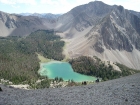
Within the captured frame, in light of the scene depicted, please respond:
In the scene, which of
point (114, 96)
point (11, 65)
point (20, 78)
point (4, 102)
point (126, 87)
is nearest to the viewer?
point (4, 102)

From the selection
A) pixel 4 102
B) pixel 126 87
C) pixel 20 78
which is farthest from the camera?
pixel 20 78

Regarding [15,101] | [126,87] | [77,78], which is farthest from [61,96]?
[77,78]

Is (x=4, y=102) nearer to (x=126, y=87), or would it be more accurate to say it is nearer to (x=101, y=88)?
(x=101, y=88)

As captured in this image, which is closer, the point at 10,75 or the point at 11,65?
the point at 10,75

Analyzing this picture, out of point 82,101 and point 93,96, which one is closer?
point 82,101

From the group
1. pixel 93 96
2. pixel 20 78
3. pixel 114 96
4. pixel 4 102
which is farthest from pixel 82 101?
pixel 20 78

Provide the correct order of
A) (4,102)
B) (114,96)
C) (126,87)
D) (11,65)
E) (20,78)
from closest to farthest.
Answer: (4,102), (114,96), (126,87), (20,78), (11,65)

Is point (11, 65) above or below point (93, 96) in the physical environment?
above

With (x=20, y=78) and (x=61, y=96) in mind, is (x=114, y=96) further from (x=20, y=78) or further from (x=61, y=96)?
(x=20, y=78)

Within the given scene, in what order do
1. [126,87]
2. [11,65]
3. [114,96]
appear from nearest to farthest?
[114,96]
[126,87]
[11,65]
